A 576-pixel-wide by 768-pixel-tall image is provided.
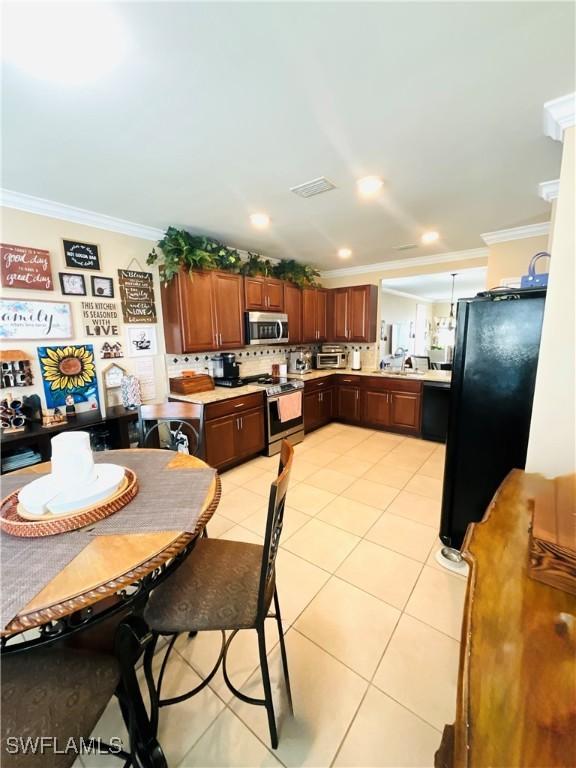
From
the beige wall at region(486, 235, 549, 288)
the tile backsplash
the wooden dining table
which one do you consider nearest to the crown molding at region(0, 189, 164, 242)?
the tile backsplash

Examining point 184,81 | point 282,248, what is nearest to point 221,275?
point 282,248

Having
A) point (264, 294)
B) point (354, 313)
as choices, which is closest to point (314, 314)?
point (354, 313)

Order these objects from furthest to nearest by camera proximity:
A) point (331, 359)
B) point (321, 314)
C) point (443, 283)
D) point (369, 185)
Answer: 1. point (443, 283)
2. point (331, 359)
3. point (321, 314)
4. point (369, 185)

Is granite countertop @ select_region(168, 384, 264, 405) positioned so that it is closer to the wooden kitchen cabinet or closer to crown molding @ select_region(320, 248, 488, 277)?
the wooden kitchen cabinet

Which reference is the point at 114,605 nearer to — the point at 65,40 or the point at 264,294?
the point at 65,40

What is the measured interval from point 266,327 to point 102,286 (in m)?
1.89

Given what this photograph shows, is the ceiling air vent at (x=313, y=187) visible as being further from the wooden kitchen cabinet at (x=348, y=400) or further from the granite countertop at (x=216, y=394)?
the wooden kitchen cabinet at (x=348, y=400)

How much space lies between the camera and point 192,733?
1.19 metres

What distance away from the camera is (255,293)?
12.7 ft

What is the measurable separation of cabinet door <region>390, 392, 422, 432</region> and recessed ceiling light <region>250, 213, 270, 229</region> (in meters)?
2.85

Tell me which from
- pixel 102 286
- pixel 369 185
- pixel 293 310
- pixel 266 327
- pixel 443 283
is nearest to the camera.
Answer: pixel 369 185

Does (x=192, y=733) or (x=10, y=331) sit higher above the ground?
(x=10, y=331)

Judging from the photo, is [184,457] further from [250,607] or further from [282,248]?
[282,248]

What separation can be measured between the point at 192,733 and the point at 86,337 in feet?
9.12
